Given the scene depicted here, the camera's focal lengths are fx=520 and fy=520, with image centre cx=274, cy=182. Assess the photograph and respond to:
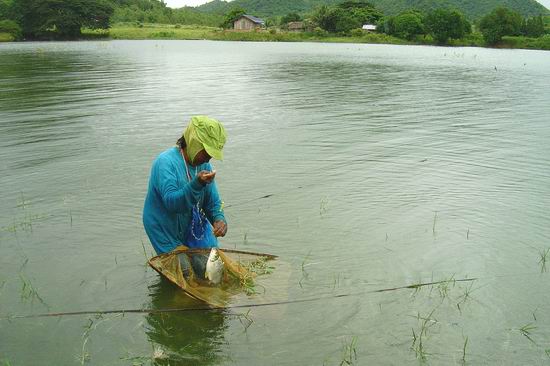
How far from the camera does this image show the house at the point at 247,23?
11069 centimetres

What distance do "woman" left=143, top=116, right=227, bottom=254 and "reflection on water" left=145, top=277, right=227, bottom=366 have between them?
52cm

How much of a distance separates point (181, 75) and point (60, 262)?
71.3ft

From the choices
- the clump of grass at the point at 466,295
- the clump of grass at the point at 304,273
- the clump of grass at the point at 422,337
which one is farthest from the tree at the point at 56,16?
the clump of grass at the point at 422,337

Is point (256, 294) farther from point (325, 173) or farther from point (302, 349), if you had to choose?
point (325, 173)

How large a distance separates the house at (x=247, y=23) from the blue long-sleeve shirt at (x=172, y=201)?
10919cm

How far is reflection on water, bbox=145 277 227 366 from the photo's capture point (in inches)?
165

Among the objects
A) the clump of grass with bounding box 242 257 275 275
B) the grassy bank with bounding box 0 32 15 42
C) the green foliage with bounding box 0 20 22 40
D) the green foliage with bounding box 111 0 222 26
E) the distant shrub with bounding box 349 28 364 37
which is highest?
the green foliage with bounding box 111 0 222 26

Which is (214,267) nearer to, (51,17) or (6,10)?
(51,17)

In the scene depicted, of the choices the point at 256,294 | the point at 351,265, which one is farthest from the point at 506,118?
the point at 256,294

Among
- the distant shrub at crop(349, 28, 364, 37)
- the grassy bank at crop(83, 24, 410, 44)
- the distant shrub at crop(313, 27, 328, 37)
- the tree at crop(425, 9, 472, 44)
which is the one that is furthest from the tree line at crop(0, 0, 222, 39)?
the tree at crop(425, 9, 472, 44)

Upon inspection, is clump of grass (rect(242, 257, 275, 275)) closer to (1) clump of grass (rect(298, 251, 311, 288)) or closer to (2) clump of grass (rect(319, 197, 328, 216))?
(1) clump of grass (rect(298, 251, 311, 288))

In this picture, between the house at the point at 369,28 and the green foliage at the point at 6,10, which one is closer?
the green foliage at the point at 6,10

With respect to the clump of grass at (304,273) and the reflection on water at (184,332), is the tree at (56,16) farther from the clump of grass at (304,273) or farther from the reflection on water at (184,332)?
the reflection on water at (184,332)

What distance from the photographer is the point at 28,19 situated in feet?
258
